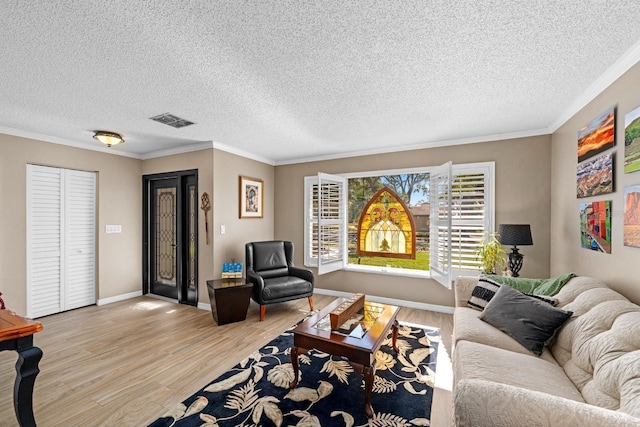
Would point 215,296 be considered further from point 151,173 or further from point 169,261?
point 151,173

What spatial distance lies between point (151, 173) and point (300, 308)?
11.3ft

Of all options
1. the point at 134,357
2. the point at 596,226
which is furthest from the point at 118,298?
the point at 596,226

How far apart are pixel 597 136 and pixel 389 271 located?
2.87 m

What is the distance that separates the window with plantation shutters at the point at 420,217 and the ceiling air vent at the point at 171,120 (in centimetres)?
196

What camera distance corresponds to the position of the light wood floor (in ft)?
6.36

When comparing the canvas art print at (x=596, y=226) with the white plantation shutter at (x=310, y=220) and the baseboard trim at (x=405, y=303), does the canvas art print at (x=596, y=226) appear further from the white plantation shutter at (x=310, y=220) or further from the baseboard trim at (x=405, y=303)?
the white plantation shutter at (x=310, y=220)

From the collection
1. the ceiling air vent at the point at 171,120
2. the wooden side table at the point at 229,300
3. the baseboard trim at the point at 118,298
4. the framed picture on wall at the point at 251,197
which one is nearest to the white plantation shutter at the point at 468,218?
the wooden side table at the point at 229,300

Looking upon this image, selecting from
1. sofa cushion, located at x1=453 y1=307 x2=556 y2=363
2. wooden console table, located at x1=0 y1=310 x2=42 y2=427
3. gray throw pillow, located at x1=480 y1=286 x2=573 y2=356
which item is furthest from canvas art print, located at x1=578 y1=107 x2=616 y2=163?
wooden console table, located at x1=0 y1=310 x2=42 y2=427

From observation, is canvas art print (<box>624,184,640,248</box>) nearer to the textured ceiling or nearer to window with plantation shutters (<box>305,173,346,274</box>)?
the textured ceiling

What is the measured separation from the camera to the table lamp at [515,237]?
115 inches

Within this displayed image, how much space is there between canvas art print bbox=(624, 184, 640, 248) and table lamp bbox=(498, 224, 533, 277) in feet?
3.33

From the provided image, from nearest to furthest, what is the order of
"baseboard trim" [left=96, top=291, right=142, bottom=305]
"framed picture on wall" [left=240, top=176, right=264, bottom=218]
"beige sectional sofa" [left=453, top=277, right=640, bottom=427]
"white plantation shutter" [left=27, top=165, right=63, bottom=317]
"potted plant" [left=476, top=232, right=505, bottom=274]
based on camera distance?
1. "beige sectional sofa" [left=453, top=277, right=640, bottom=427]
2. "potted plant" [left=476, top=232, right=505, bottom=274]
3. "white plantation shutter" [left=27, top=165, right=63, bottom=317]
4. "baseboard trim" [left=96, top=291, right=142, bottom=305]
5. "framed picture on wall" [left=240, top=176, right=264, bottom=218]

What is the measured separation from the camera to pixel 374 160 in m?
4.42

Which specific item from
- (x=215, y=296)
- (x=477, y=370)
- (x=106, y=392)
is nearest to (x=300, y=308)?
(x=215, y=296)
